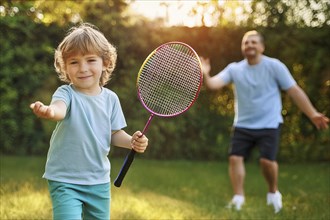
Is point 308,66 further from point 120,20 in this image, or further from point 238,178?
point 238,178

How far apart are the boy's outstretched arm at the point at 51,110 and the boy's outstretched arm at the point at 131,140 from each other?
1.45 ft

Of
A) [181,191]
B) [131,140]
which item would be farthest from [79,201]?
[181,191]

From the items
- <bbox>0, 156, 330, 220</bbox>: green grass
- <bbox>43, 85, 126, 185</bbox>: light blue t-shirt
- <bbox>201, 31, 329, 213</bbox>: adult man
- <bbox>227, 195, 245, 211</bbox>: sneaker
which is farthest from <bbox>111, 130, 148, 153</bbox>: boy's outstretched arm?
<bbox>201, 31, 329, 213</bbox>: adult man

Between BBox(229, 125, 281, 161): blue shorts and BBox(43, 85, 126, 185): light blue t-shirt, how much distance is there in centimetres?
288

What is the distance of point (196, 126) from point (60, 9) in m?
3.60

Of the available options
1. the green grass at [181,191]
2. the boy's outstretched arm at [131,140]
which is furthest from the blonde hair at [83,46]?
the green grass at [181,191]

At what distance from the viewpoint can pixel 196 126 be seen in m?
9.98

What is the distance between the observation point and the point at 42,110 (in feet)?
9.04

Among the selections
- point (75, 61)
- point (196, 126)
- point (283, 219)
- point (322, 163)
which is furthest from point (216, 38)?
point (75, 61)

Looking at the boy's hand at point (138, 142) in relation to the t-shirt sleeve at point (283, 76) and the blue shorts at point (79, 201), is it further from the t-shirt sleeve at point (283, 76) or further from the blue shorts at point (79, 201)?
the t-shirt sleeve at point (283, 76)

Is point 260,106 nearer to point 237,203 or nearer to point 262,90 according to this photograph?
point 262,90

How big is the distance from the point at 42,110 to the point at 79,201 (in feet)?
2.22

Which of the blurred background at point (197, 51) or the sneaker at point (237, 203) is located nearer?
the sneaker at point (237, 203)

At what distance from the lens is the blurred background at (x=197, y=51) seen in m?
9.62
